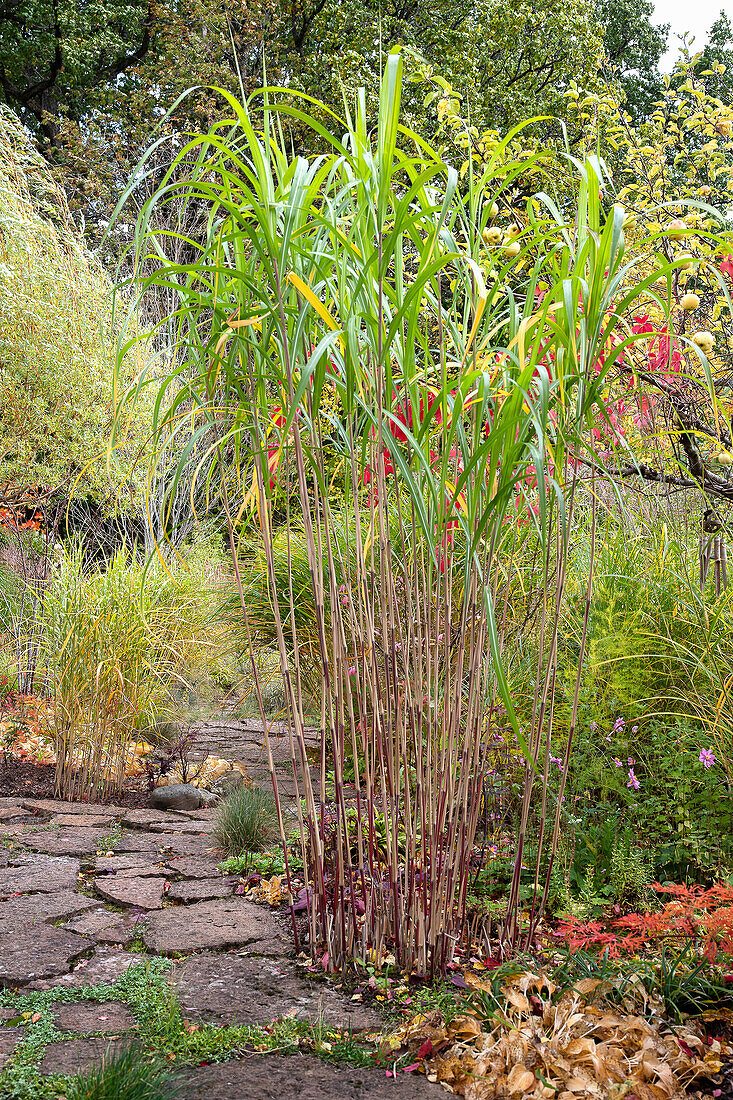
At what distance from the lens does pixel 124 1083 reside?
4.00 ft

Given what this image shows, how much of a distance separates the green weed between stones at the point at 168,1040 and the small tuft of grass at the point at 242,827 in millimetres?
1212

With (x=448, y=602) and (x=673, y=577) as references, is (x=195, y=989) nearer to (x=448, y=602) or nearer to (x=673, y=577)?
(x=448, y=602)

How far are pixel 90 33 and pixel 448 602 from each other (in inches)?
496

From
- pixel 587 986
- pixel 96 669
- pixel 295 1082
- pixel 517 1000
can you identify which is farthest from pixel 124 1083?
pixel 96 669

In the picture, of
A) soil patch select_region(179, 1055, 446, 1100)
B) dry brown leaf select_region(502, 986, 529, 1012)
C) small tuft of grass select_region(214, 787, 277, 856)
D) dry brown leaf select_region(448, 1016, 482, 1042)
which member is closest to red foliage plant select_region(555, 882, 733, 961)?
dry brown leaf select_region(502, 986, 529, 1012)

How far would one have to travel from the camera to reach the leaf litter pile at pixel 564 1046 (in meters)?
1.37

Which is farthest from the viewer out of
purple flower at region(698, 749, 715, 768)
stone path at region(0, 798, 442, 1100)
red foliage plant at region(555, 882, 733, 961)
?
purple flower at region(698, 749, 715, 768)

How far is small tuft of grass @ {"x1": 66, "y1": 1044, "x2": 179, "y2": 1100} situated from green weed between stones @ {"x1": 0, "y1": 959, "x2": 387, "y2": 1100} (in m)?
Result: 0.09

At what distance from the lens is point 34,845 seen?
10.3 ft

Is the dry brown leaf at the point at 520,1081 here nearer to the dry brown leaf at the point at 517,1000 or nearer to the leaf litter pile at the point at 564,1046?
the leaf litter pile at the point at 564,1046

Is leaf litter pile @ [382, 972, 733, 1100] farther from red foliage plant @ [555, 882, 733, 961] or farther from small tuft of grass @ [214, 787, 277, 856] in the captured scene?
small tuft of grass @ [214, 787, 277, 856]

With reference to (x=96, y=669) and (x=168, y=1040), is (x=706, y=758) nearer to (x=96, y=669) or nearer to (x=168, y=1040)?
(x=168, y=1040)

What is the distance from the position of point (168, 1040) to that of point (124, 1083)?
14.3 inches

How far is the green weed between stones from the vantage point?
140 centimetres
